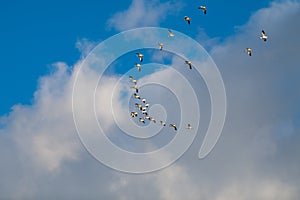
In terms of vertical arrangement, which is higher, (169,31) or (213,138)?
(169,31)

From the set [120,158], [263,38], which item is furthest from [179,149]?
[263,38]

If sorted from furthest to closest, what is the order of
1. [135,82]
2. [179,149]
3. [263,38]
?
[135,82] < [179,149] < [263,38]

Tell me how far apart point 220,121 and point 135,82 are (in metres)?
24.3

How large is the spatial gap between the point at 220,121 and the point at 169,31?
25239 mm

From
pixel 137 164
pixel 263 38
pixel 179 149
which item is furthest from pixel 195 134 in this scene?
pixel 263 38

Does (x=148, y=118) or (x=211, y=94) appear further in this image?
(x=148, y=118)

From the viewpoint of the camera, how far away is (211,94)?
→ 14288 centimetres

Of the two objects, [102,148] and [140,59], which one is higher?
[140,59]

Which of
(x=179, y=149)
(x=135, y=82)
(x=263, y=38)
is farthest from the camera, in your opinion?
(x=135, y=82)

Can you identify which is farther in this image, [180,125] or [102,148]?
[180,125]

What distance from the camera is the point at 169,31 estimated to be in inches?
5541

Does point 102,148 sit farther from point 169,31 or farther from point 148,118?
point 169,31

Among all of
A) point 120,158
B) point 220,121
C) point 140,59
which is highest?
point 140,59

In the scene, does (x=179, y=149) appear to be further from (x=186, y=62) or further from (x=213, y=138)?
(x=186, y=62)
